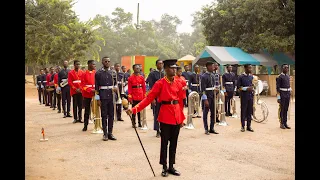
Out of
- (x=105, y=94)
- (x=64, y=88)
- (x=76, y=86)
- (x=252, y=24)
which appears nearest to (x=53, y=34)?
(x=252, y=24)

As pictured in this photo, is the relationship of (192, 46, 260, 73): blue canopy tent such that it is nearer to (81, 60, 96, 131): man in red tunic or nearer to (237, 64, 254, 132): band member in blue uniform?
(237, 64, 254, 132): band member in blue uniform

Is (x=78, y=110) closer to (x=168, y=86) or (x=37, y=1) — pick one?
(x=168, y=86)

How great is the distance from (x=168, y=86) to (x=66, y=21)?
99.8 feet

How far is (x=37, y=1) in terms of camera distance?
33.5 metres

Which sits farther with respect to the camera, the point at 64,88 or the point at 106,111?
the point at 64,88

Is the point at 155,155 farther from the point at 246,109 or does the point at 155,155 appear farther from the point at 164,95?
the point at 246,109

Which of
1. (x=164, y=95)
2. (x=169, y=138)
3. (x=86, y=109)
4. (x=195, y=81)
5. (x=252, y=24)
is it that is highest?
(x=252, y=24)

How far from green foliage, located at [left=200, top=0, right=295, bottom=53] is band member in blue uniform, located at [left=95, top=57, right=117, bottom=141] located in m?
19.3

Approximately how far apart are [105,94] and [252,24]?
880 inches

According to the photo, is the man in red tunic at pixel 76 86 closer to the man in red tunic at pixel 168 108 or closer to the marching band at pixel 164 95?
the marching band at pixel 164 95

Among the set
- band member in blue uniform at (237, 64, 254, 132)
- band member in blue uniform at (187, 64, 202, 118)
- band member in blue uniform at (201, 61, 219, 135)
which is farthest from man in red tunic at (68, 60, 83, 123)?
band member in blue uniform at (237, 64, 254, 132)

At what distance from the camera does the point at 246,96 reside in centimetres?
1134

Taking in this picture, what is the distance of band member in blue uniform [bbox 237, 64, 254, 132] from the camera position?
444 inches
